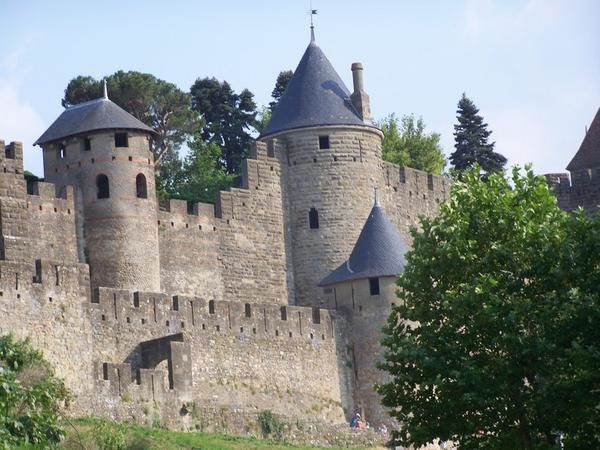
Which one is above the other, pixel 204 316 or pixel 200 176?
pixel 200 176

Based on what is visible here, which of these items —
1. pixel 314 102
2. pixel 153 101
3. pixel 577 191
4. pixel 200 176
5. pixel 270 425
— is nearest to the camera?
pixel 270 425

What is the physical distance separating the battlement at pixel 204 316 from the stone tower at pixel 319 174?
4.43 m

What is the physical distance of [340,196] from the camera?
6462cm

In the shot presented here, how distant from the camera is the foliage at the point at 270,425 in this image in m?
54.3

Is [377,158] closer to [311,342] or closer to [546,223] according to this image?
[311,342]

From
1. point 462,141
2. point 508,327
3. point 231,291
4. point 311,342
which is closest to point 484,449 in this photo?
point 508,327

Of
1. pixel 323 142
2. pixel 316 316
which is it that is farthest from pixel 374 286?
pixel 323 142

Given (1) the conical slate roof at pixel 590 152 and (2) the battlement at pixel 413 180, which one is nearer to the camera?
(2) the battlement at pixel 413 180

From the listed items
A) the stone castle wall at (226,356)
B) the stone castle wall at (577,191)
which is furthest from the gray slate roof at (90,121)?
the stone castle wall at (577,191)

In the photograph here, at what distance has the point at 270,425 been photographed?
5475cm

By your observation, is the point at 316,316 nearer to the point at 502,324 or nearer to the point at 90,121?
the point at 90,121

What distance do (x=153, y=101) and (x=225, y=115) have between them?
5.43 m

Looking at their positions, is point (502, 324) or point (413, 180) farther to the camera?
point (413, 180)

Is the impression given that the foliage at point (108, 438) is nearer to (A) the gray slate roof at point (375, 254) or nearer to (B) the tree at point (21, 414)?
(B) the tree at point (21, 414)
